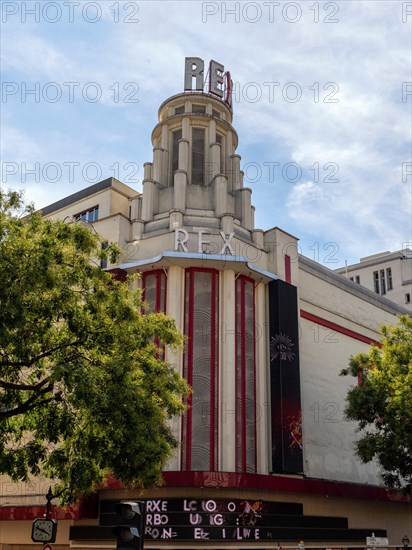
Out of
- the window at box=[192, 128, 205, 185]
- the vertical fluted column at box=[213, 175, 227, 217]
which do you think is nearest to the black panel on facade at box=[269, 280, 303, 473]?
the vertical fluted column at box=[213, 175, 227, 217]

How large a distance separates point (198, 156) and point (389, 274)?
37.1 m

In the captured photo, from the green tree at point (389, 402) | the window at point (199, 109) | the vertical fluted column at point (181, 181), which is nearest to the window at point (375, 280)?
the green tree at point (389, 402)

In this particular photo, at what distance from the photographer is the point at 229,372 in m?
31.5

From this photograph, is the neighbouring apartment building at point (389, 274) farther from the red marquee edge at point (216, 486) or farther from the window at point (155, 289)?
the window at point (155, 289)

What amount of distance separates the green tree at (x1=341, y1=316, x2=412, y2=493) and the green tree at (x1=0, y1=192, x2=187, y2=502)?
14.0 m

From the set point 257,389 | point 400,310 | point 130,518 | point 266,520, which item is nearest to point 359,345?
point 400,310

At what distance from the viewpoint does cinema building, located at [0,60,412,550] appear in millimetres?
28891

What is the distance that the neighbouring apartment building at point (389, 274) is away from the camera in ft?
216

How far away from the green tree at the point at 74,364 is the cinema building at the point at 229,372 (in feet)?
28.7

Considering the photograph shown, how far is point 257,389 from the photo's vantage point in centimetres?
3275

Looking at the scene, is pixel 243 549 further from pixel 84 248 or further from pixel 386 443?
pixel 84 248

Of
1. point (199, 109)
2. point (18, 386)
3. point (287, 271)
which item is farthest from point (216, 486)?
point (199, 109)

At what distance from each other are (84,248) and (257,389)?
15268 millimetres

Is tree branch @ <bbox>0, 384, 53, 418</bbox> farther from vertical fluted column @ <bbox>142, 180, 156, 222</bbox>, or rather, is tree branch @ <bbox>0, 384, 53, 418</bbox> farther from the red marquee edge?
vertical fluted column @ <bbox>142, 180, 156, 222</bbox>
